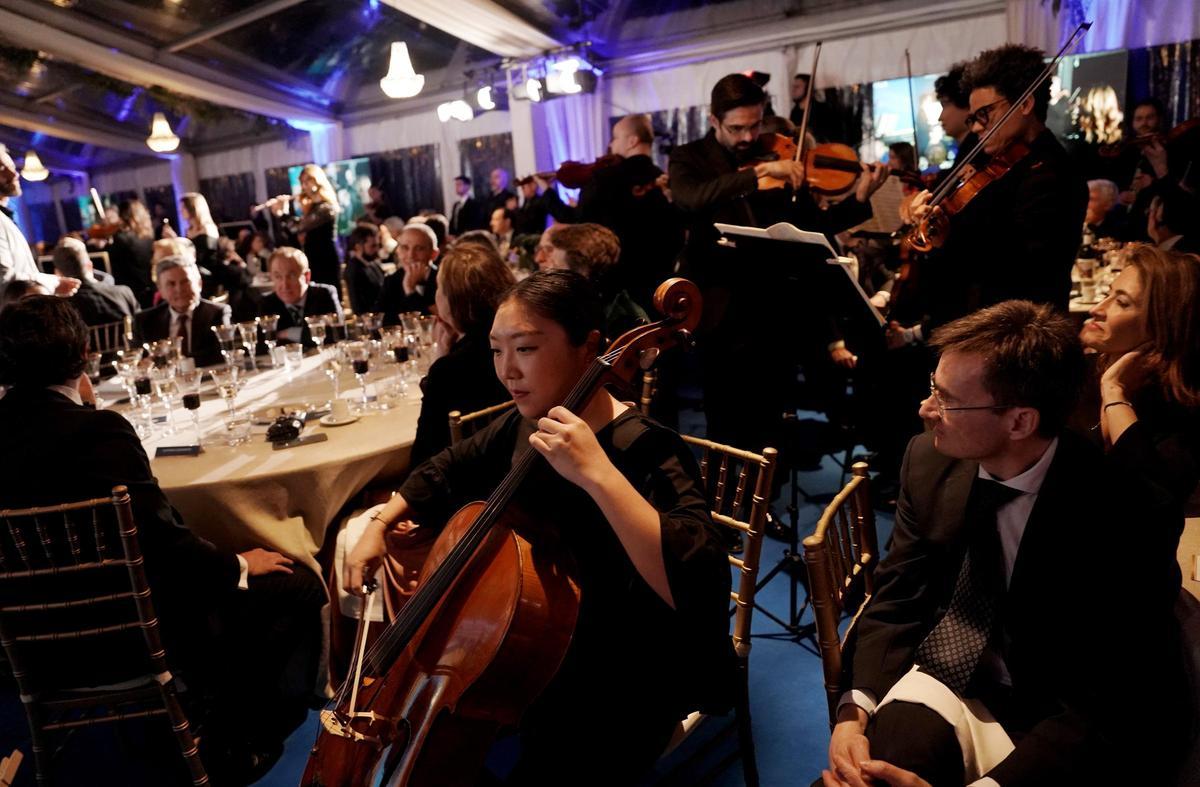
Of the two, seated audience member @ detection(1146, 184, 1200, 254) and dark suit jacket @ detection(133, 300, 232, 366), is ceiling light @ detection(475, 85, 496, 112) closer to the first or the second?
dark suit jacket @ detection(133, 300, 232, 366)

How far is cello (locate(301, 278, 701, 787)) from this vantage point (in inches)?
55.9

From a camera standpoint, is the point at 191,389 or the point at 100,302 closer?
the point at 191,389

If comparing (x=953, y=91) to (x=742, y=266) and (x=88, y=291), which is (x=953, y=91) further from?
(x=88, y=291)

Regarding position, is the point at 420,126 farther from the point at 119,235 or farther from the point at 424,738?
the point at 424,738

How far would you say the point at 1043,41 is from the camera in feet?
24.5

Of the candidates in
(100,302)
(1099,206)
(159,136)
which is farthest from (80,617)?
(159,136)

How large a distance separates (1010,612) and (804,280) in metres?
2.04

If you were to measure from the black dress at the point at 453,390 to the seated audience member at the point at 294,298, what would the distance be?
1.91m

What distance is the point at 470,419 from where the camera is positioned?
7.88ft

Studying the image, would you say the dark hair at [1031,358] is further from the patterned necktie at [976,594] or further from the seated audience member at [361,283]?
the seated audience member at [361,283]

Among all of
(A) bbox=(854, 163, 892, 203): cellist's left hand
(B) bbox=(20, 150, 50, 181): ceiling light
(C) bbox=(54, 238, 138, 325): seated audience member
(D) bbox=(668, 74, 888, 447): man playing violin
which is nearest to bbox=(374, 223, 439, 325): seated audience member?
(D) bbox=(668, 74, 888, 447): man playing violin

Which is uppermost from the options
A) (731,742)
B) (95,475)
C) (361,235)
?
(361,235)

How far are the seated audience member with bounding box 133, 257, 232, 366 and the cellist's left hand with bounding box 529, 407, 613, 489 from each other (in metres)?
3.37

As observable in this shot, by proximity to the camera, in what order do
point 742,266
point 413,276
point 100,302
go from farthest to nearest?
1. point 100,302
2. point 413,276
3. point 742,266
